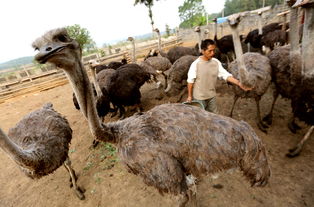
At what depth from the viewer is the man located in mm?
2762

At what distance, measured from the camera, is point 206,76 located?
293 centimetres

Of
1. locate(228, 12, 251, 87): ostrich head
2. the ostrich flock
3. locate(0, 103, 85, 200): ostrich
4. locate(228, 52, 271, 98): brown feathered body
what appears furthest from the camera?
locate(228, 52, 271, 98): brown feathered body

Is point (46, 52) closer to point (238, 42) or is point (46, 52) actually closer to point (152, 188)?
point (238, 42)

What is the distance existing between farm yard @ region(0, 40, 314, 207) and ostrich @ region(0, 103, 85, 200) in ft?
1.16

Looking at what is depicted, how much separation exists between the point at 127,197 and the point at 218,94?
3732 millimetres

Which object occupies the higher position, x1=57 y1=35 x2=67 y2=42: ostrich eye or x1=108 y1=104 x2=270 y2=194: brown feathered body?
A: x1=57 y1=35 x2=67 y2=42: ostrich eye

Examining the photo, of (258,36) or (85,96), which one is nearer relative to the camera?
(85,96)

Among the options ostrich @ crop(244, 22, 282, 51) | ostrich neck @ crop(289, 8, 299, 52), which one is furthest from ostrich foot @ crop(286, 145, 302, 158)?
ostrich @ crop(244, 22, 282, 51)

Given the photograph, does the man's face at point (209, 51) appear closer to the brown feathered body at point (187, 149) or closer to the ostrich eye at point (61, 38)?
the brown feathered body at point (187, 149)

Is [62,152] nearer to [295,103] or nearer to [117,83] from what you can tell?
[117,83]

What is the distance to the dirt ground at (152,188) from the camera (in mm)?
2619

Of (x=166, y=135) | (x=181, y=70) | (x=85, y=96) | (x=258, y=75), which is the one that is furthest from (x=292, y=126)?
(x=85, y=96)

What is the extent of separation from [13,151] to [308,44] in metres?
3.62

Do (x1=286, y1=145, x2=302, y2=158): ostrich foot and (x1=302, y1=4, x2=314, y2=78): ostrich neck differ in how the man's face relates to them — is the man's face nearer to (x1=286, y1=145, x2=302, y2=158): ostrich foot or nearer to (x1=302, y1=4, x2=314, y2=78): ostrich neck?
(x1=302, y1=4, x2=314, y2=78): ostrich neck
